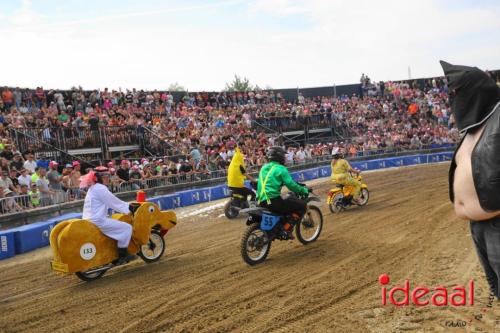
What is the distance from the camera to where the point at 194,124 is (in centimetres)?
2561

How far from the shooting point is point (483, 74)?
2807mm

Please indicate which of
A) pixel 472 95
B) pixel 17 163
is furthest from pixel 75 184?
pixel 472 95

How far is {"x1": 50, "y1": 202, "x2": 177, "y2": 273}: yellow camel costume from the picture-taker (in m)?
7.99

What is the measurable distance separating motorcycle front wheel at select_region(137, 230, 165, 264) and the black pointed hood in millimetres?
7425

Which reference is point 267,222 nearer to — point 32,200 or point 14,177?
point 32,200

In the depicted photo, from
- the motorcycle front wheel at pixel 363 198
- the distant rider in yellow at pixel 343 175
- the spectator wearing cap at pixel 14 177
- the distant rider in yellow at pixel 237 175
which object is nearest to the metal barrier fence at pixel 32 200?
the spectator wearing cap at pixel 14 177

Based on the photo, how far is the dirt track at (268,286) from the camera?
18.3 feet

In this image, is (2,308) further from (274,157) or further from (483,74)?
(483,74)

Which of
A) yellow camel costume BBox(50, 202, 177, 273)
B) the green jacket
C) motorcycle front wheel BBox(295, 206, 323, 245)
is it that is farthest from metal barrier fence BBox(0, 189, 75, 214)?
motorcycle front wheel BBox(295, 206, 323, 245)

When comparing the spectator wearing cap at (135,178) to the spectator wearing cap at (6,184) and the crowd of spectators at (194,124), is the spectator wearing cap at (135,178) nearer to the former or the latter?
the crowd of spectators at (194,124)

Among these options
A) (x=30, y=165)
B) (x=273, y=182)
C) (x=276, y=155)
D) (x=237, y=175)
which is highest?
(x=30, y=165)

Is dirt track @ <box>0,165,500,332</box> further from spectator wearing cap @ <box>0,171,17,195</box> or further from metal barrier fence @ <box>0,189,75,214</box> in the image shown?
spectator wearing cap @ <box>0,171,17,195</box>

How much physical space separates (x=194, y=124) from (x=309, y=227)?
16479 mm

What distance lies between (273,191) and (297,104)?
89.1 feet
